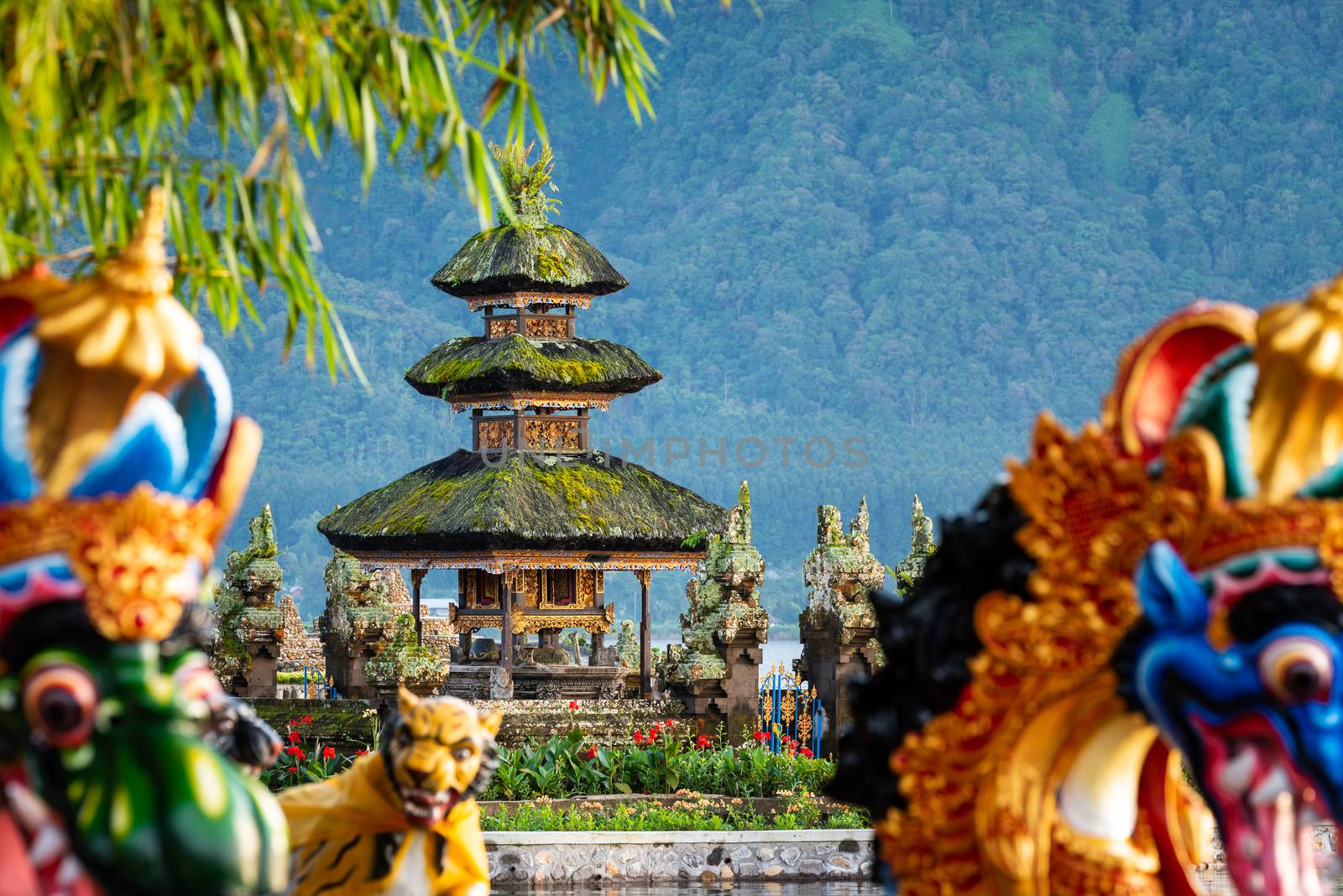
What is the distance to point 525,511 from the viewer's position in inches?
987

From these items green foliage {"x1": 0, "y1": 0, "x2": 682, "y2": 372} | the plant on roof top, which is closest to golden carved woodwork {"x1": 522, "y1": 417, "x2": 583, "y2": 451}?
→ the plant on roof top

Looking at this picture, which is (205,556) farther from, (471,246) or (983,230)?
(983,230)

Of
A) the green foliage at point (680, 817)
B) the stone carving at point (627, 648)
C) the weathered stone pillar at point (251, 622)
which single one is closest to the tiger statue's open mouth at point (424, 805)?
the green foliage at point (680, 817)

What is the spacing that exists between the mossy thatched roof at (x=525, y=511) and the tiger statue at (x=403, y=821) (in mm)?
17985

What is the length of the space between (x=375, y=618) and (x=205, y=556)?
16084 millimetres

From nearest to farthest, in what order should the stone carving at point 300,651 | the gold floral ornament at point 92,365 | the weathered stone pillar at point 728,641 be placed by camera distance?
the gold floral ornament at point 92,365 → the weathered stone pillar at point 728,641 → the stone carving at point 300,651

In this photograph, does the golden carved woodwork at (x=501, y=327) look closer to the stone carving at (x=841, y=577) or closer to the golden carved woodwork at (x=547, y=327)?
the golden carved woodwork at (x=547, y=327)

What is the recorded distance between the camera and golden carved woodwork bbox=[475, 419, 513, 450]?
27.1m

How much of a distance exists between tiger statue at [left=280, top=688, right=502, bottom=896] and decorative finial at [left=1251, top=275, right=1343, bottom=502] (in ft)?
9.62

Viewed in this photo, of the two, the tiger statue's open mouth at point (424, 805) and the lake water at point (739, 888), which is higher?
the tiger statue's open mouth at point (424, 805)

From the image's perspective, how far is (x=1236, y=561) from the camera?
451 centimetres

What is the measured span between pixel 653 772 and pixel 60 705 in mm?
14890

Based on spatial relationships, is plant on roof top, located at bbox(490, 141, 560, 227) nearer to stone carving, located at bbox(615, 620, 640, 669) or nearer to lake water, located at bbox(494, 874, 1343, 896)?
stone carving, located at bbox(615, 620, 640, 669)

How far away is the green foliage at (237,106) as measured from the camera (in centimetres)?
541
